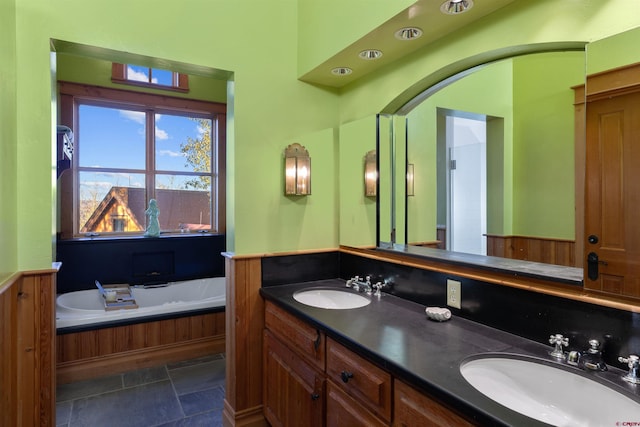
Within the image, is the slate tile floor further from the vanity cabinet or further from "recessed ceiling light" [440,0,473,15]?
"recessed ceiling light" [440,0,473,15]

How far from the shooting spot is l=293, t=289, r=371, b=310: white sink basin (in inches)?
84.8

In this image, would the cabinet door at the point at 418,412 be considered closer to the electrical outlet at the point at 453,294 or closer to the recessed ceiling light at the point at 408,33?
the electrical outlet at the point at 453,294

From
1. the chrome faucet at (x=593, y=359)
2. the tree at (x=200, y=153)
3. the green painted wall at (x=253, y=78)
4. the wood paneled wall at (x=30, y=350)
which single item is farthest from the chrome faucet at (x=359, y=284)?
the tree at (x=200, y=153)

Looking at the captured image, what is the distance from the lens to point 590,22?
1.24m

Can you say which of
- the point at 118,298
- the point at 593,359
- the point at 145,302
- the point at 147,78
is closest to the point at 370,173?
the point at 593,359

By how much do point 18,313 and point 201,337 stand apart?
192cm

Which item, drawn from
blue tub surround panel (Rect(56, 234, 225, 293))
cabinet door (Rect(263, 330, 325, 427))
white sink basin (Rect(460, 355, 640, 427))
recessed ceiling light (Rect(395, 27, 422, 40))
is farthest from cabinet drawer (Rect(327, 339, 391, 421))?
blue tub surround panel (Rect(56, 234, 225, 293))

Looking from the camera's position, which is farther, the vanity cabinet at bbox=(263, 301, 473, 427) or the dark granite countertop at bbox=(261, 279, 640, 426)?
the vanity cabinet at bbox=(263, 301, 473, 427)

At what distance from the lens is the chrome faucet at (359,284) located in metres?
2.18

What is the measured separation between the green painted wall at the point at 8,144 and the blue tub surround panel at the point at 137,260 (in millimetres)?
2254

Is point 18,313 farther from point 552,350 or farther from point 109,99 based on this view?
point 109,99

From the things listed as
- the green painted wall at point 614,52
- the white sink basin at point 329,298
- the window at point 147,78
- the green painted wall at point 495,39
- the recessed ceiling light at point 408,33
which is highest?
the window at point 147,78

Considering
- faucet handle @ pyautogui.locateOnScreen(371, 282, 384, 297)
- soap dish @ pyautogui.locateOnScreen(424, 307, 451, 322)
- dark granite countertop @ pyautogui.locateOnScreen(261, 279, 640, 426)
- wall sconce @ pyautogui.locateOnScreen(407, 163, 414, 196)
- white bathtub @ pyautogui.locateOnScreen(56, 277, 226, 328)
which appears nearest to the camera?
dark granite countertop @ pyautogui.locateOnScreen(261, 279, 640, 426)

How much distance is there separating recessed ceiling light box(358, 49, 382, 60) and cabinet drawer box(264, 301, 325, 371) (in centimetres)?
150
